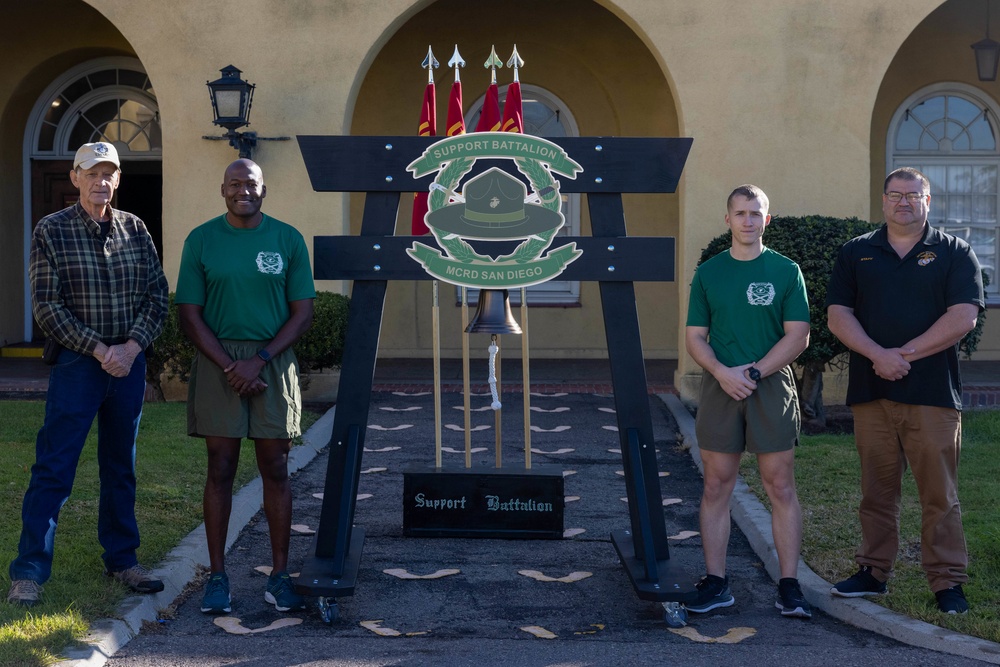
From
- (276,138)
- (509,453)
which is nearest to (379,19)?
(276,138)

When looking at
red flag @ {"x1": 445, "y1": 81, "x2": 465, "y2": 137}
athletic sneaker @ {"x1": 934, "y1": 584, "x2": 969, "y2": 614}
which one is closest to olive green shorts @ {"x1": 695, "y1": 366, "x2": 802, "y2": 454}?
athletic sneaker @ {"x1": 934, "y1": 584, "x2": 969, "y2": 614}

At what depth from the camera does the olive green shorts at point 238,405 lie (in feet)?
15.5

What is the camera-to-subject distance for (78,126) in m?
13.4

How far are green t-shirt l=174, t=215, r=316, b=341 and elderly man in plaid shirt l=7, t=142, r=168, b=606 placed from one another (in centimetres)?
32

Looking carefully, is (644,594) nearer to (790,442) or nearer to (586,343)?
(790,442)

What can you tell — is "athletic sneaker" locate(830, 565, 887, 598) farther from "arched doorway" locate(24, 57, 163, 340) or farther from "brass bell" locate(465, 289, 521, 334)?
"arched doorway" locate(24, 57, 163, 340)

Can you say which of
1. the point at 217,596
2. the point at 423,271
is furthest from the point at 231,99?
the point at 217,596

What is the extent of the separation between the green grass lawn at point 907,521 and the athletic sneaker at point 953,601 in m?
0.04

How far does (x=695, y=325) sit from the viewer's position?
4.92 meters

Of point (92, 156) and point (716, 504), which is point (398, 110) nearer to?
point (92, 156)

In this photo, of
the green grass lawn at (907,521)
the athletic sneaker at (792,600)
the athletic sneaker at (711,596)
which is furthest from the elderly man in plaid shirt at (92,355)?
the green grass lawn at (907,521)

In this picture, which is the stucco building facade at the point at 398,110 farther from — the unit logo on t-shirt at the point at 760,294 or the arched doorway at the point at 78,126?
the unit logo on t-shirt at the point at 760,294

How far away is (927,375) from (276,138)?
6.89 metres

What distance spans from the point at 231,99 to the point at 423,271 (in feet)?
17.6
